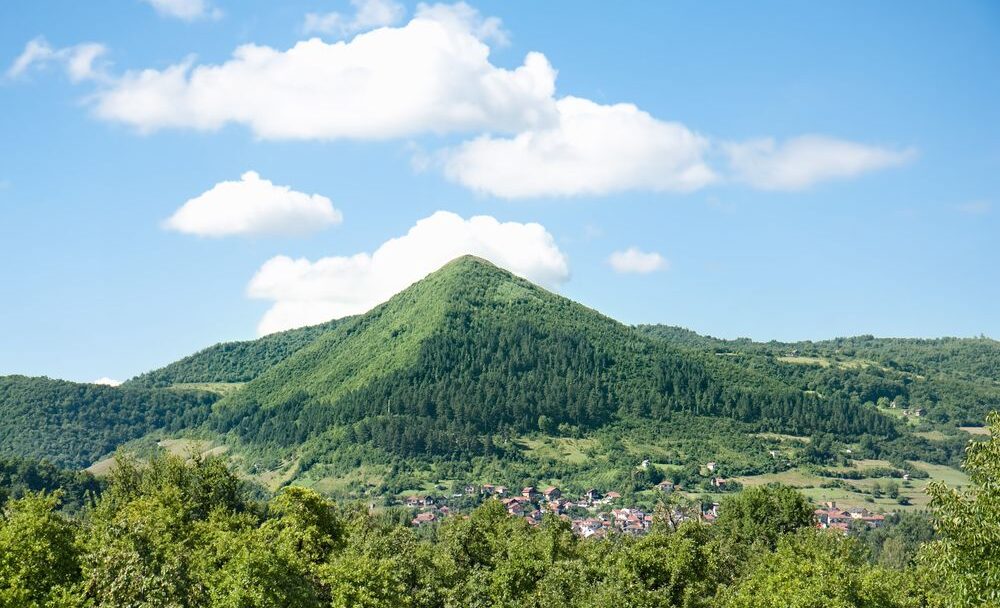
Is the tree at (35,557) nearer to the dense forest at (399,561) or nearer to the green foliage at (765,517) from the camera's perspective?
the dense forest at (399,561)

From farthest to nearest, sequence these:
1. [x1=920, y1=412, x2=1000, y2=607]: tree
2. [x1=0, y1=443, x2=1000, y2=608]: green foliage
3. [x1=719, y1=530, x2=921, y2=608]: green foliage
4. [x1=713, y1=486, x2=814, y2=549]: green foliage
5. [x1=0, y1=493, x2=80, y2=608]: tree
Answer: [x1=713, y1=486, x2=814, y2=549]: green foliage → [x1=719, y1=530, x2=921, y2=608]: green foliage → [x1=0, y1=443, x2=1000, y2=608]: green foliage → [x1=0, y1=493, x2=80, y2=608]: tree → [x1=920, y1=412, x2=1000, y2=607]: tree

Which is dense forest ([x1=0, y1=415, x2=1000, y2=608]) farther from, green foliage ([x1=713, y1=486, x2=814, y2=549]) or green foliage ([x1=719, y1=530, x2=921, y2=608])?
green foliage ([x1=713, y1=486, x2=814, y2=549])

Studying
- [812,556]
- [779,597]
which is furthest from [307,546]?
[812,556]

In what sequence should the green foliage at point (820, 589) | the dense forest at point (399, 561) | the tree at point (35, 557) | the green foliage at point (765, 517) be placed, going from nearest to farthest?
1. the dense forest at point (399, 561)
2. the tree at point (35, 557)
3. the green foliage at point (820, 589)
4. the green foliage at point (765, 517)

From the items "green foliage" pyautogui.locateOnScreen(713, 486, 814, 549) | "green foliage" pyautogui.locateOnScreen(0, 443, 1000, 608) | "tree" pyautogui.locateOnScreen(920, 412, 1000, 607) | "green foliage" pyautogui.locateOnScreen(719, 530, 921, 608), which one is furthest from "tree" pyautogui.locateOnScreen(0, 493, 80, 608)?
"green foliage" pyautogui.locateOnScreen(713, 486, 814, 549)

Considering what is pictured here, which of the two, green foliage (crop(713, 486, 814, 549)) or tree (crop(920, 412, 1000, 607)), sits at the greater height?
tree (crop(920, 412, 1000, 607))

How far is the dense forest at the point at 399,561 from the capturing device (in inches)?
1397

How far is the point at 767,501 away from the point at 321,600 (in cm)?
8607

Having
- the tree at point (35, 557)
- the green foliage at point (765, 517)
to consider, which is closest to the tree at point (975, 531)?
the tree at point (35, 557)

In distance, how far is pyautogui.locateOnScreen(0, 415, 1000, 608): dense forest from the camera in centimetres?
3547

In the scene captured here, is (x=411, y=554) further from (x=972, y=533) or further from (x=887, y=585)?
(x=972, y=533)

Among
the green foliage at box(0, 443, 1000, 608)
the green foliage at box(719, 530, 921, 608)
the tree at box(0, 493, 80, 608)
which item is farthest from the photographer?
the green foliage at box(719, 530, 921, 608)

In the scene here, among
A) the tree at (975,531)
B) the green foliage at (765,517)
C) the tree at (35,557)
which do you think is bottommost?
the green foliage at (765,517)

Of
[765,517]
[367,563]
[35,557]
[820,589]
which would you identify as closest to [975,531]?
[820,589]
